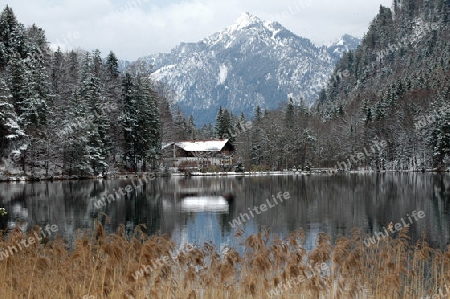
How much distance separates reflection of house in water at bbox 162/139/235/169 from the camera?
328 ft

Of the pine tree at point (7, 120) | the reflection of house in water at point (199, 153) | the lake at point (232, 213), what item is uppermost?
the pine tree at point (7, 120)

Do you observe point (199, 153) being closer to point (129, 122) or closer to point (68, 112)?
point (129, 122)

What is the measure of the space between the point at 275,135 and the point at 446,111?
107 feet

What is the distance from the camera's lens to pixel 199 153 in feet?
338

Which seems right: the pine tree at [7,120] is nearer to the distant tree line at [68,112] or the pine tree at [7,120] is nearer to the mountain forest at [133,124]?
the distant tree line at [68,112]

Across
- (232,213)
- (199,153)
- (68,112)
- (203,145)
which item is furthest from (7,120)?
(203,145)

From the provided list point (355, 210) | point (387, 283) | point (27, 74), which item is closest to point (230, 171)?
point (27, 74)

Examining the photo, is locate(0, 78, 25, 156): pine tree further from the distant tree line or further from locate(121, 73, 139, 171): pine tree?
locate(121, 73, 139, 171): pine tree

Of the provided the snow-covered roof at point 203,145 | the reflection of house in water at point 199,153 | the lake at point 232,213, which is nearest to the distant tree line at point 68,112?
the reflection of house in water at point 199,153

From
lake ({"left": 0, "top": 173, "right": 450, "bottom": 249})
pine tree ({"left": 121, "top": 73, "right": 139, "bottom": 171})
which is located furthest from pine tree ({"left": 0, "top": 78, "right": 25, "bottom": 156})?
pine tree ({"left": 121, "top": 73, "right": 139, "bottom": 171})

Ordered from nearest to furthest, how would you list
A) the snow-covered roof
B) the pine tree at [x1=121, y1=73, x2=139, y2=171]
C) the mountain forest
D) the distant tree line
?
1. the distant tree line
2. the mountain forest
3. the pine tree at [x1=121, y1=73, x2=139, y2=171]
4. the snow-covered roof

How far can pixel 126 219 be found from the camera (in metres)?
27.5

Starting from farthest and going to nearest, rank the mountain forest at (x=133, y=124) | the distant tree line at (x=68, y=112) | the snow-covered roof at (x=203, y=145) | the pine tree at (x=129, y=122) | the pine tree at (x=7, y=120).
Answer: the snow-covered roof at (x=203, y=145), the pine tree at (x=129, y=122), the mountain forest at (x=133, y=124), the distant tree line at (x=68, y=112), the pine tree at (x=7, y=120)

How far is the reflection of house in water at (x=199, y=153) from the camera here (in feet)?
328
